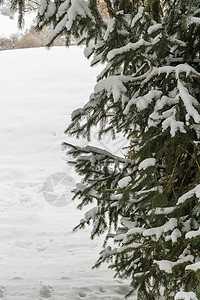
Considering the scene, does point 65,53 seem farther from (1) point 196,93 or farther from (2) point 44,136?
(1) point 196,93

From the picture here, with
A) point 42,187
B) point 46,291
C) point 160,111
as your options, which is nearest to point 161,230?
point 160,111

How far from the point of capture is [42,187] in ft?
29.2

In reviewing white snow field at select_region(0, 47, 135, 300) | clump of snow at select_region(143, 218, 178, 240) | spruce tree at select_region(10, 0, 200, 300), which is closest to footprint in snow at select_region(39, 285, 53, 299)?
white snow field at select_region(0, 47, 135, 300)

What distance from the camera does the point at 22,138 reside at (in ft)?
35.5

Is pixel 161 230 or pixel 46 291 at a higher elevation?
pixel 161 230

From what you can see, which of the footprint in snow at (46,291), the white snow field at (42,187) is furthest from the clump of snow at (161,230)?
A: the footprint in snow at (46,291)

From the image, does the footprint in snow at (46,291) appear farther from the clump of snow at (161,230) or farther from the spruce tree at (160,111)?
the clump of snow at (161,230)

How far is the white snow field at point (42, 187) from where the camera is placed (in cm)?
449

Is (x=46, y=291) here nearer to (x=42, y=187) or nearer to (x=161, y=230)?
Result: (x=161, y=230)

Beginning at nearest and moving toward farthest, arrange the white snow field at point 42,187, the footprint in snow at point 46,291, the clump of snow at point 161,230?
the clump of snow at point 161,230
the footprint in snow at point 46,291
the white snow field at point 42,187

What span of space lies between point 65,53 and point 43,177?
7.87 meters

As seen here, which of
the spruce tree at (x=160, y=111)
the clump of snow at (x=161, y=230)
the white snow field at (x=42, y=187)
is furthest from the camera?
the white snow field at (x=42, y=187)

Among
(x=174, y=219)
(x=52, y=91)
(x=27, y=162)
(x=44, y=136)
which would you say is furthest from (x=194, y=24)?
(x=52, y=91)

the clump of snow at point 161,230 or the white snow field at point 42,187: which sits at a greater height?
the clump of snow at point 161,230
